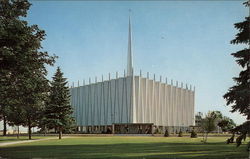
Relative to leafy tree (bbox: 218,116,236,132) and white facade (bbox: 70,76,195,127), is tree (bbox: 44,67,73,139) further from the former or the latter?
leafy tree (bbox: 218,116,236,132)

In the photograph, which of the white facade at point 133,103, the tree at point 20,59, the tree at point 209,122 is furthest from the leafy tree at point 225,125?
the tree at point 20,59

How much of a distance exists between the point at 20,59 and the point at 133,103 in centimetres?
6586

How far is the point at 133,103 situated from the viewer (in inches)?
3430

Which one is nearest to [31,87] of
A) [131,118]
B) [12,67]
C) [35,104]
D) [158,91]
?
[12,67]

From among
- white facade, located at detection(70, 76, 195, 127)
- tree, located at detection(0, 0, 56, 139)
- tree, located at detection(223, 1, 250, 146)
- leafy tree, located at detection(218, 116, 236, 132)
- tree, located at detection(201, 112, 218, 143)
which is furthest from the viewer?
white facade, located at detection(70, 76, 195, 127)

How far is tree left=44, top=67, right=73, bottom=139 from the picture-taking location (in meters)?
52.8

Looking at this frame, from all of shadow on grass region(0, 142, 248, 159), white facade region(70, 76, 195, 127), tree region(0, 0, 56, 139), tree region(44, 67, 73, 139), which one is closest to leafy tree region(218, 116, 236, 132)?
white facade region(70, 76, 195, 127)

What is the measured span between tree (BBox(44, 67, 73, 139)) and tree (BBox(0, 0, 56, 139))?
2509 cm

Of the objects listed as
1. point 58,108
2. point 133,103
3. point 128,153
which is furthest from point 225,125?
point 128,153

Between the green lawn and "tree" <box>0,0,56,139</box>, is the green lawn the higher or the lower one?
the lower one

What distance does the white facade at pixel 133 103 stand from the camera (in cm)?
8819

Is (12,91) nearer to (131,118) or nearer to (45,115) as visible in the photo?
(45,115)

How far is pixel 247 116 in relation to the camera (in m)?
18.2

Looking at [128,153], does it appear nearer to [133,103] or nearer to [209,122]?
Result: [209,122]
